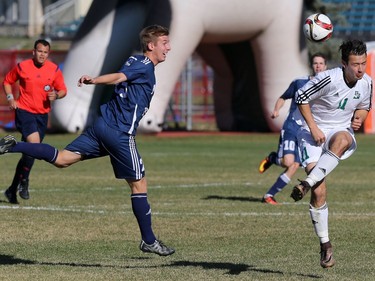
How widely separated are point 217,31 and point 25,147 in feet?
57.4

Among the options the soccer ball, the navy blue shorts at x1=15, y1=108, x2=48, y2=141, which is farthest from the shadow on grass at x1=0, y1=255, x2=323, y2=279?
the navy blue shorts at x1=15, y1=108, x2=48, y2=141

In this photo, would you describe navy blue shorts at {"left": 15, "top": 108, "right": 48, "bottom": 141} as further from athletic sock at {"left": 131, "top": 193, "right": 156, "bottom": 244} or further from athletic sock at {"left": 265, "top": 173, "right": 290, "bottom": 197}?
athletic sock at {"left": 131, "top": 193, "right": 156, "bottom": 244}

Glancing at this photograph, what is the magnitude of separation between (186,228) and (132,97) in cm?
279

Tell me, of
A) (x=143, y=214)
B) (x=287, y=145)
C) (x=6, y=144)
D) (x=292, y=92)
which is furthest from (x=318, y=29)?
(x=287, y=145)

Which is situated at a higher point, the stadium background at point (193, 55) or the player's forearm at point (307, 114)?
the player's forearm at point (307, 114)

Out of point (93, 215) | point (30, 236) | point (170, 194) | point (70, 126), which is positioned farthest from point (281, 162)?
point (70, 126)

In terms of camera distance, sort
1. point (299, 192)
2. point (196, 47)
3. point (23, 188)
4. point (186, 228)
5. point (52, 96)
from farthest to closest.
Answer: point (196, 47), point (23, 188), point (52, 96), point (186, 228), point (299, 192)

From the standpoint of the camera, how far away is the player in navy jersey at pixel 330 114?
8.64 meters

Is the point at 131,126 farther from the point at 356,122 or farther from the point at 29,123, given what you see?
the point at 29,123

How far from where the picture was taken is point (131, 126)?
8984 mm

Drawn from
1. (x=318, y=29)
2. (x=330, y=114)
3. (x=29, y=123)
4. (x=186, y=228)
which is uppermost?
(x=318, y=29)

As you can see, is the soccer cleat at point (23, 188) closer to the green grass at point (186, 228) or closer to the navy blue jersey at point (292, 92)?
the green grass at point (186, 228)

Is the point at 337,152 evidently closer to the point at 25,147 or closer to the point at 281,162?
the point at 25,147

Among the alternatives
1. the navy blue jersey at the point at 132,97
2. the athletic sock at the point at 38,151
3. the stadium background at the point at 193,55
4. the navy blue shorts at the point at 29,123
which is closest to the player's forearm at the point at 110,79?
the navy blue jersey at the point at 132,97
